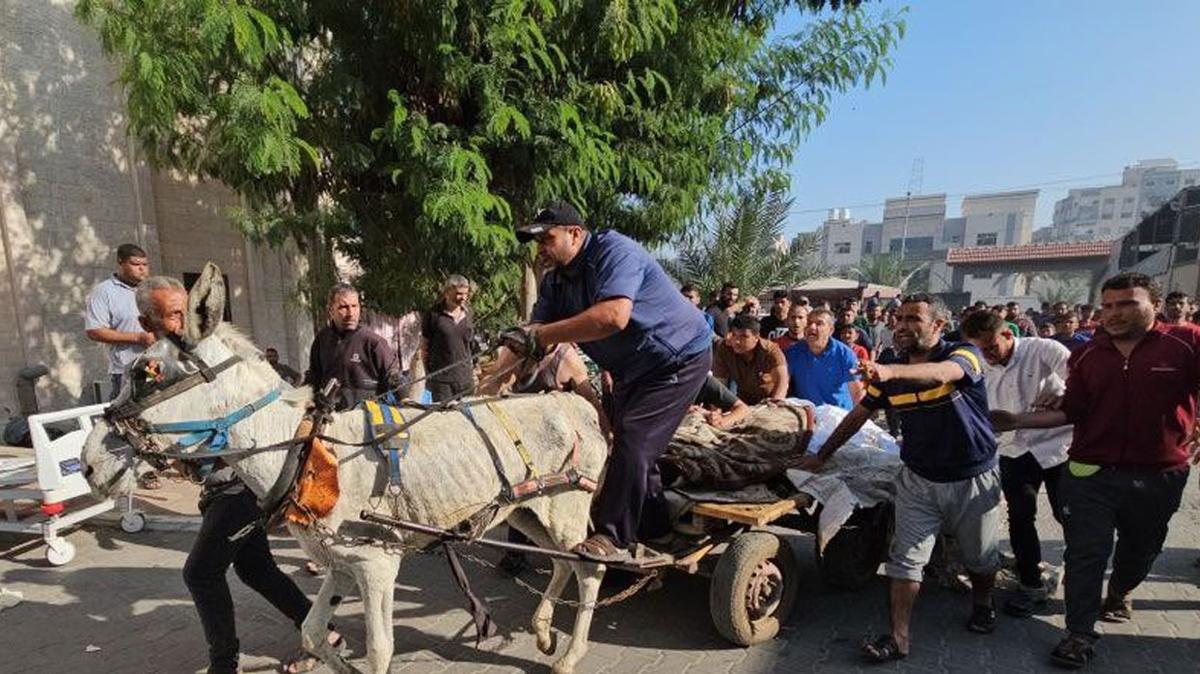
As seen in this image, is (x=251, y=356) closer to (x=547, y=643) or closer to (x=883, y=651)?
(x=547, y=643)

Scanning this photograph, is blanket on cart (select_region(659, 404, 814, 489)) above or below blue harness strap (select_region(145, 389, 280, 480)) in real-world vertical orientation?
below

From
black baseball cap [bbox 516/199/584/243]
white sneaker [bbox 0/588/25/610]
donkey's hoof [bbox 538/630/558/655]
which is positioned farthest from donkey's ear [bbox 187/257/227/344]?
white sneaker [bbox 0/588/25/610]

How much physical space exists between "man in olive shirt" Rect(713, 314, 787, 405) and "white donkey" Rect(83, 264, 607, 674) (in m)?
2.15

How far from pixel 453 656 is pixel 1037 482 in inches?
149

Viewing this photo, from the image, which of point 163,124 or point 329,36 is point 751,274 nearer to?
point 329,36

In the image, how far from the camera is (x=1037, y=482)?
4.03 m

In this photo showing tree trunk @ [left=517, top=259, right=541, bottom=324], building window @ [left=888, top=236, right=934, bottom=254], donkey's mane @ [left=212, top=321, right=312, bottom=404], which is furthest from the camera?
building window @ [left=888, top=236, right=934, bottom=254]

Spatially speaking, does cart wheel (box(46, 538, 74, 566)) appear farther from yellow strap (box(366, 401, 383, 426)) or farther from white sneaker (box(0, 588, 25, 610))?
yellow strap (box(366, 401, 383, 426))

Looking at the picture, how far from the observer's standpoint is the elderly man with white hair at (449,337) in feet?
18.9

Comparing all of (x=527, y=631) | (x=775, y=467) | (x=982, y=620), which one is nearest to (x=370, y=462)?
(x=527, y=631)

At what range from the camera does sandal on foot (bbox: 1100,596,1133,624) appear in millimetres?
3727

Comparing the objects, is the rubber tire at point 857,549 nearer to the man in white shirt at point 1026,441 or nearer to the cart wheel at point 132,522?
the man in white shirt at point 1026,441

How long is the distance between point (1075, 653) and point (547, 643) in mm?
2775

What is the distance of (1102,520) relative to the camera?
3.30 meters
